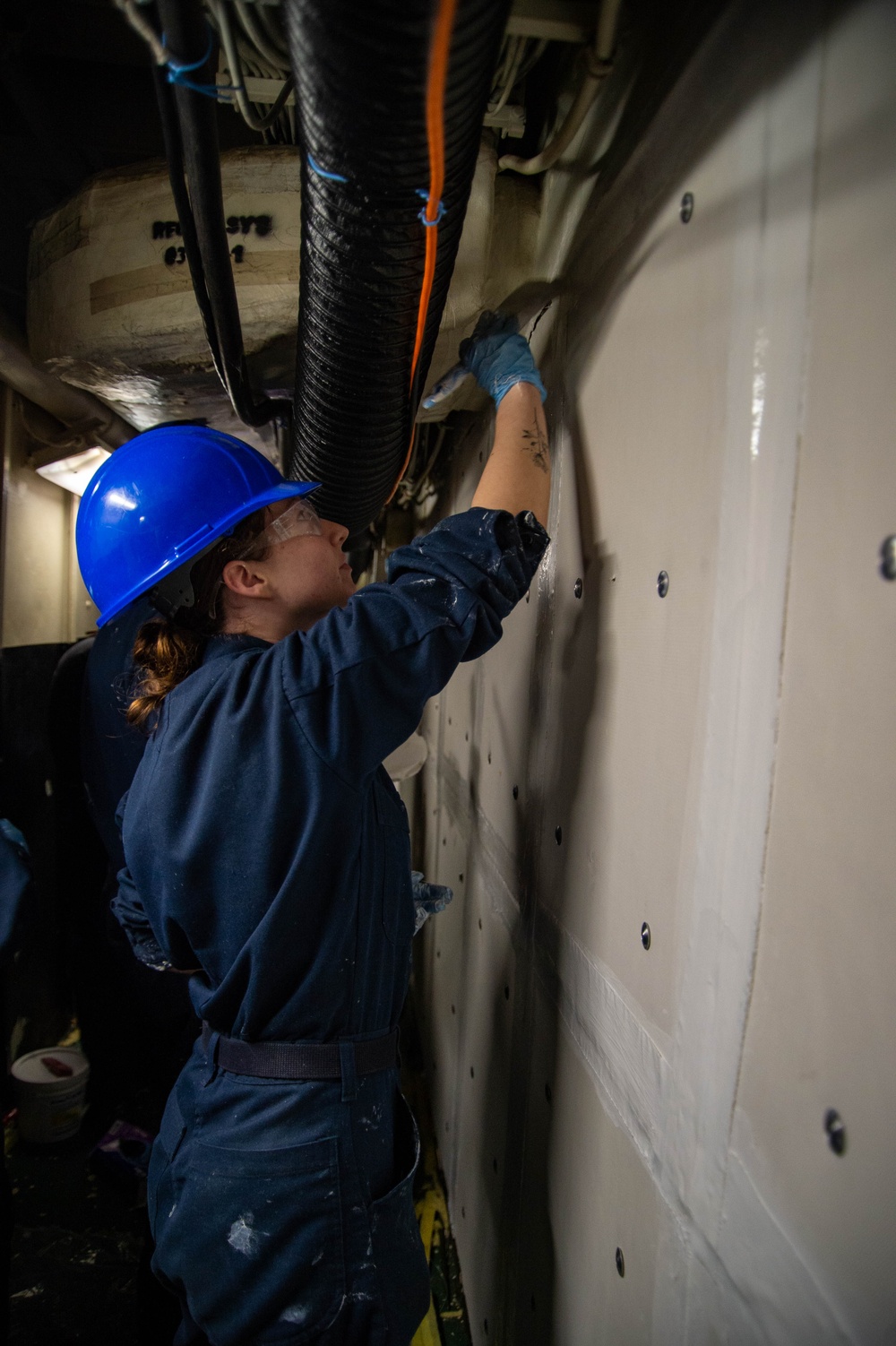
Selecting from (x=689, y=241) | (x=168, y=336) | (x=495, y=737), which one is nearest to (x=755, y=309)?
(x=689, y=241)

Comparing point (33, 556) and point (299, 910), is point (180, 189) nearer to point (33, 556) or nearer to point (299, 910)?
point (299, 910)

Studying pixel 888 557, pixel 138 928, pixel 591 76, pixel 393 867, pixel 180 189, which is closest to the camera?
pixel 888 557

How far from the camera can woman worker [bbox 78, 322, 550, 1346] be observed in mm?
845

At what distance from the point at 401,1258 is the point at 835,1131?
774 mm

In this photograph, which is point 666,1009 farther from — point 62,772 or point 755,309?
point 62,772

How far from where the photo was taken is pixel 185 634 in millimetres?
1101

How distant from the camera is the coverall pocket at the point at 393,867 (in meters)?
1.03

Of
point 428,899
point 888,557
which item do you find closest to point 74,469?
point 428,899

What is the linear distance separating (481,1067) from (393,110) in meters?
1.62

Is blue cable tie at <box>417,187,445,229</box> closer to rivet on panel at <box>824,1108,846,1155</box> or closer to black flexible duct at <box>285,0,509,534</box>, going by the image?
black flexible duct at <box>285,0,509,534</box>

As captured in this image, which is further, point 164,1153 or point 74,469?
point 74,469

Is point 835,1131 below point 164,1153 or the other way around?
the other way around

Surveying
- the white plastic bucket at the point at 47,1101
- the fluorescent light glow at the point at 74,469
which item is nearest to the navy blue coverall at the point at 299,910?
the white plastic bucket at the point at 47,1101

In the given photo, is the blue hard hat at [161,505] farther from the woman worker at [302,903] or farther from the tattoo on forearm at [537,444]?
the tattoo on forearm at [537,444]
